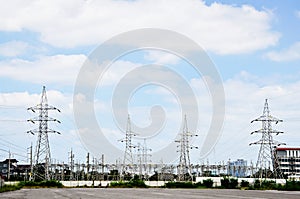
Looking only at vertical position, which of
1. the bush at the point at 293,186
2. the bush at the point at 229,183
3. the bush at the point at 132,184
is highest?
the bush at the point at 293,186

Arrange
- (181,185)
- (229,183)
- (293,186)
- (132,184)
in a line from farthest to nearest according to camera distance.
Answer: (132,184), (181,185), (229,183), (293,186)

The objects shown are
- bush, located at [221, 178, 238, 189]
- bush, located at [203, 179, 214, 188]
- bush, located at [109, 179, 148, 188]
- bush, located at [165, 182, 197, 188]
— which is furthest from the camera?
bush, located at [109, 179, 148, 188]

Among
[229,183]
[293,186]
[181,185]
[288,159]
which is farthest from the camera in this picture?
[288,159]

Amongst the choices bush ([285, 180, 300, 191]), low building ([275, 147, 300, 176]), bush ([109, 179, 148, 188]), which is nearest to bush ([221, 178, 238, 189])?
bush ([109, 179, 148, 188])

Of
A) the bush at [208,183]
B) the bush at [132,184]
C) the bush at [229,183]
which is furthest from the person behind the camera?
the bush at [132,184]

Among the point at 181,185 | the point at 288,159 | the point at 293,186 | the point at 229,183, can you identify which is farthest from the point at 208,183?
the point at 288,159

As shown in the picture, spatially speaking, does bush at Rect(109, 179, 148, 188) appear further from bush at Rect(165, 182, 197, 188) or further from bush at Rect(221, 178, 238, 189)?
bush at Rect(221, 178, 238, 189)

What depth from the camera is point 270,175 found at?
275ft

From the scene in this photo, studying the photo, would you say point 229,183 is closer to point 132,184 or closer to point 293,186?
point 132,184

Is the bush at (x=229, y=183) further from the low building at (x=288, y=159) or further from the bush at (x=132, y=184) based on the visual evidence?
the low building at (x=288, y=159)

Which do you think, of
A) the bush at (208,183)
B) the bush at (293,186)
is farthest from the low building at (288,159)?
the bush at (293,186)

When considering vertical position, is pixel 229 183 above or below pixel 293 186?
below

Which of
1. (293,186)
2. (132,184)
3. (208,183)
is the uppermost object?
(293,186)

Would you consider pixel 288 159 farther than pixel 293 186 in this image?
Yes
